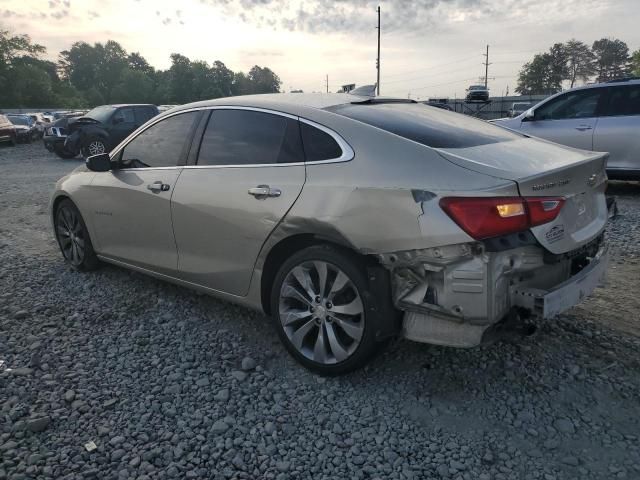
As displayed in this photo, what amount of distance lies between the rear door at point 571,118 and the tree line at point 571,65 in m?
78.8

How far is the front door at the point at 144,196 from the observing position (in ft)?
12.7

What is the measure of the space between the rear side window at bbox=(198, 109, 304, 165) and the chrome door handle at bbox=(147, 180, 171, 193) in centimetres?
35

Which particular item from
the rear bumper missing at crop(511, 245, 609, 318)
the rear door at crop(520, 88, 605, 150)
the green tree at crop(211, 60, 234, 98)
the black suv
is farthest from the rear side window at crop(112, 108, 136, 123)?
the green tree at crop(211, 60, 234, 98)

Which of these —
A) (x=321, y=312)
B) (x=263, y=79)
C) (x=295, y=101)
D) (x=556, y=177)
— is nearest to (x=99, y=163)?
(x=295, y=101)

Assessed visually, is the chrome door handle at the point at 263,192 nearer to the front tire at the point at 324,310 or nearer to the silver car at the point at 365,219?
the silver car at the point at 365,219

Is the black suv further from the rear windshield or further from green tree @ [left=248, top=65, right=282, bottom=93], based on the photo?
green tree @ [left=248, top=65, right=282, bottom=93]

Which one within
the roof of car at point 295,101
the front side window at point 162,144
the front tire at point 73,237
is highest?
the roof of car at point 295,101

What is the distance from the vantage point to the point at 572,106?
821cm

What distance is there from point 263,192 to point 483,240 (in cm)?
135

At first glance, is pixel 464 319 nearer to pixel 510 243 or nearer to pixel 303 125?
pixel 510 243

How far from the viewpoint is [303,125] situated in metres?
3.18

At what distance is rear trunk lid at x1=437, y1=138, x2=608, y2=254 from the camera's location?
8.38ft

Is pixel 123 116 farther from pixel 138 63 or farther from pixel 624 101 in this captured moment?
pixel 138 63

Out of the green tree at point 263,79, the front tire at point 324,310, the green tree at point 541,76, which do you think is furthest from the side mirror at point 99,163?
the green tree at point 263,79
